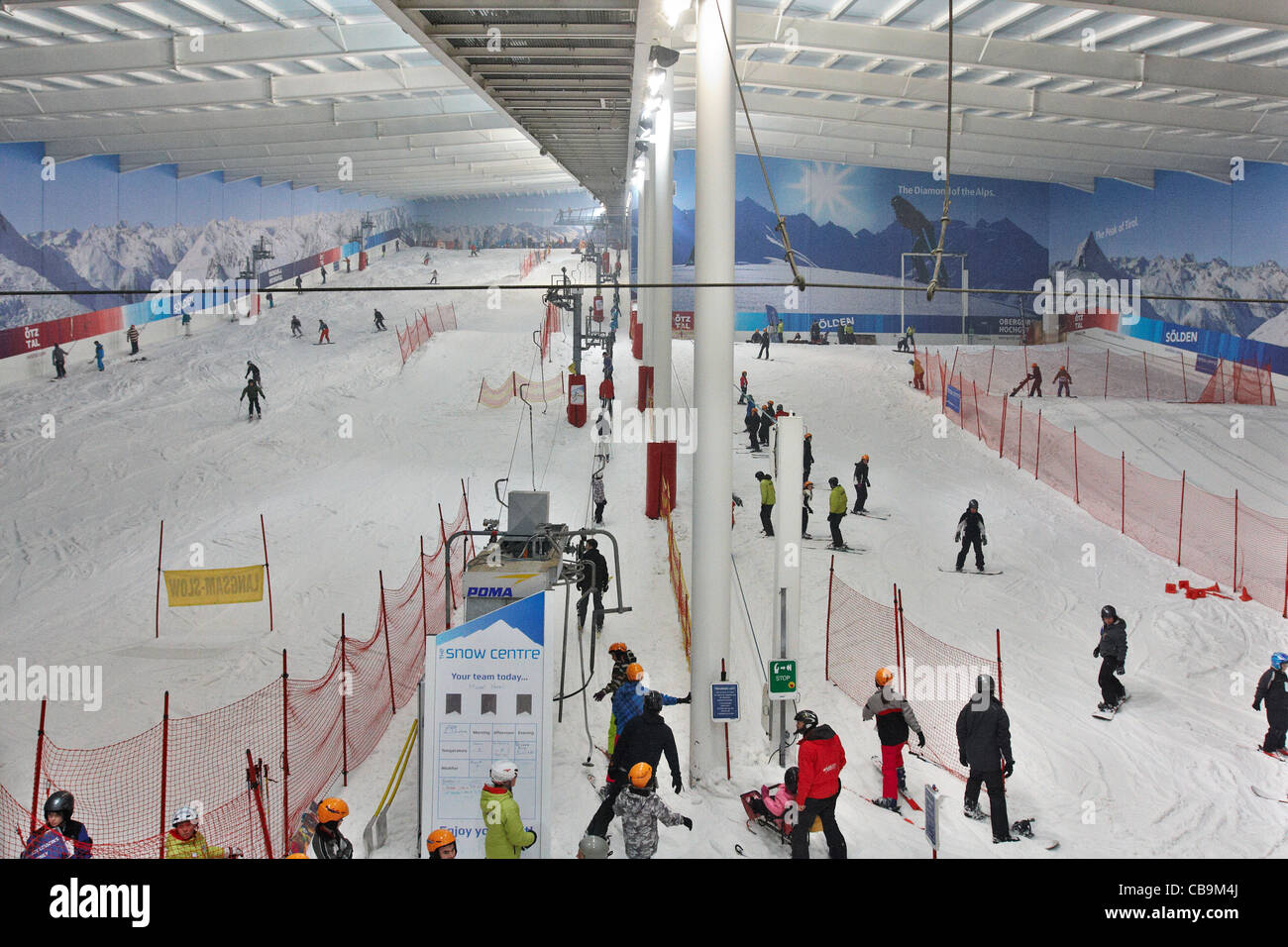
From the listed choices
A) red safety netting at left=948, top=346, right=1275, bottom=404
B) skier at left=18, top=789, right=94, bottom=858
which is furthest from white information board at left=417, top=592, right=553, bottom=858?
red safety netting at left=948, top=346, right=1275, bottom=404

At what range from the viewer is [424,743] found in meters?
6.18

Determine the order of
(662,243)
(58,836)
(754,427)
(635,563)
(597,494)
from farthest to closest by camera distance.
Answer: (754,427), (662,243), (597,494), (635,563), (58,836)

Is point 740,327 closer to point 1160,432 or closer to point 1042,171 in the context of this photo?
point 1042,171

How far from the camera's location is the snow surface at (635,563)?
755 cm

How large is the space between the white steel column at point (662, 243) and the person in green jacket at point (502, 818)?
11.4 m

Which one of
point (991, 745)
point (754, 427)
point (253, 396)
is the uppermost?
point (253, 396)

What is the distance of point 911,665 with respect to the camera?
9.82m

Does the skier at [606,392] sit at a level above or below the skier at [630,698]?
above

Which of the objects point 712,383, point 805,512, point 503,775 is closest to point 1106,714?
point 712,383

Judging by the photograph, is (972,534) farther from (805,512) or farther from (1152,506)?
(1152,506)

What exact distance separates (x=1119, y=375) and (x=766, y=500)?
65.2ft

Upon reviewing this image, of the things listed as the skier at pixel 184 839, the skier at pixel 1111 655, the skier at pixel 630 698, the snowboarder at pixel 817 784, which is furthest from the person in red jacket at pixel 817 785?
the skier at pixel 1111 655

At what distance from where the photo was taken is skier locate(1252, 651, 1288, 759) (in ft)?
26.1

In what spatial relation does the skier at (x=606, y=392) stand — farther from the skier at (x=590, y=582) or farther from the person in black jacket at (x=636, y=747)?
the person in black jacket at (x=636, y=747)
